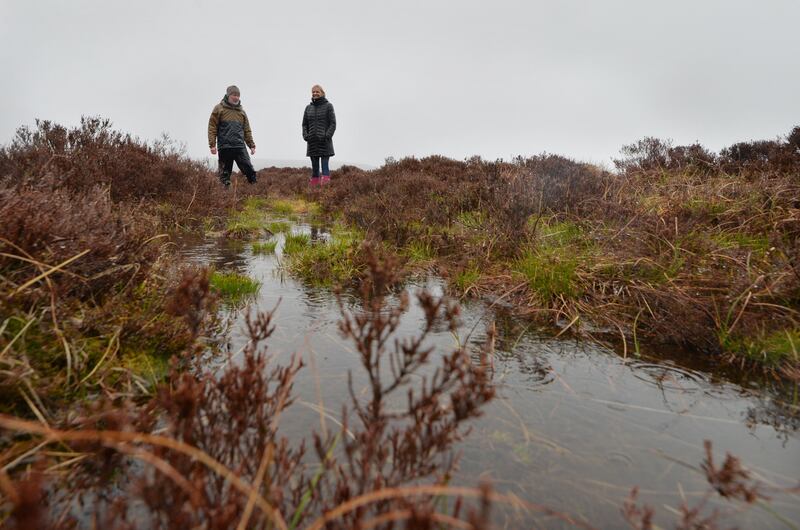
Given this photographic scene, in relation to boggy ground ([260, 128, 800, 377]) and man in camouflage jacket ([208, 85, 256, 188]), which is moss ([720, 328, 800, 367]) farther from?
man in camouflage jacket ([208, 85, 256, 188])

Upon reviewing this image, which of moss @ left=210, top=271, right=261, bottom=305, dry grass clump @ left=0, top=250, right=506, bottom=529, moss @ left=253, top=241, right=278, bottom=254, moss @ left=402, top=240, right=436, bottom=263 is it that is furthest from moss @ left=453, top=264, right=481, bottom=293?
moss @ left=253, top=241, right=278, bottom=254

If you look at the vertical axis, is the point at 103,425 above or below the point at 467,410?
below

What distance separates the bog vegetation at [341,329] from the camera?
129 centimetres

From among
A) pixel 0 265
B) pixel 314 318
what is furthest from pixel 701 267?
pixel 0 265

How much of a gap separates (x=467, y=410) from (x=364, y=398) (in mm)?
954

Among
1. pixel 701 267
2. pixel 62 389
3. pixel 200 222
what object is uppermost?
pixel 200 222

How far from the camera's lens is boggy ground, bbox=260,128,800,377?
3.01 meters

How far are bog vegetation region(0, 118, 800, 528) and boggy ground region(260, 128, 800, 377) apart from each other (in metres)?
0.02

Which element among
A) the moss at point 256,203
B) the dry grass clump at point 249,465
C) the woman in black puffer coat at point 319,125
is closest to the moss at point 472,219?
the dry grass clump at point 249,465

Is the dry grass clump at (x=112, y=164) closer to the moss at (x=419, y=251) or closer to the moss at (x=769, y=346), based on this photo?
the moss at (x=419, y=251)

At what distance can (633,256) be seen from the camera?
13.0 feet

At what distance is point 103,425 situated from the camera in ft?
6.12

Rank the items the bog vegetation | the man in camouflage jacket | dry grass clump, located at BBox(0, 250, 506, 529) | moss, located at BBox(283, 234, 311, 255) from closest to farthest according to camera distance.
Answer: dry grass clump, located at BBox(0, 250, 506, 529) < the bog vegetation < moss, located at BBox(283, 234, 311, 255) < the man in camouflage jacket

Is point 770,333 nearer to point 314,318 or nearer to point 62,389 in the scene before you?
point 314,318
